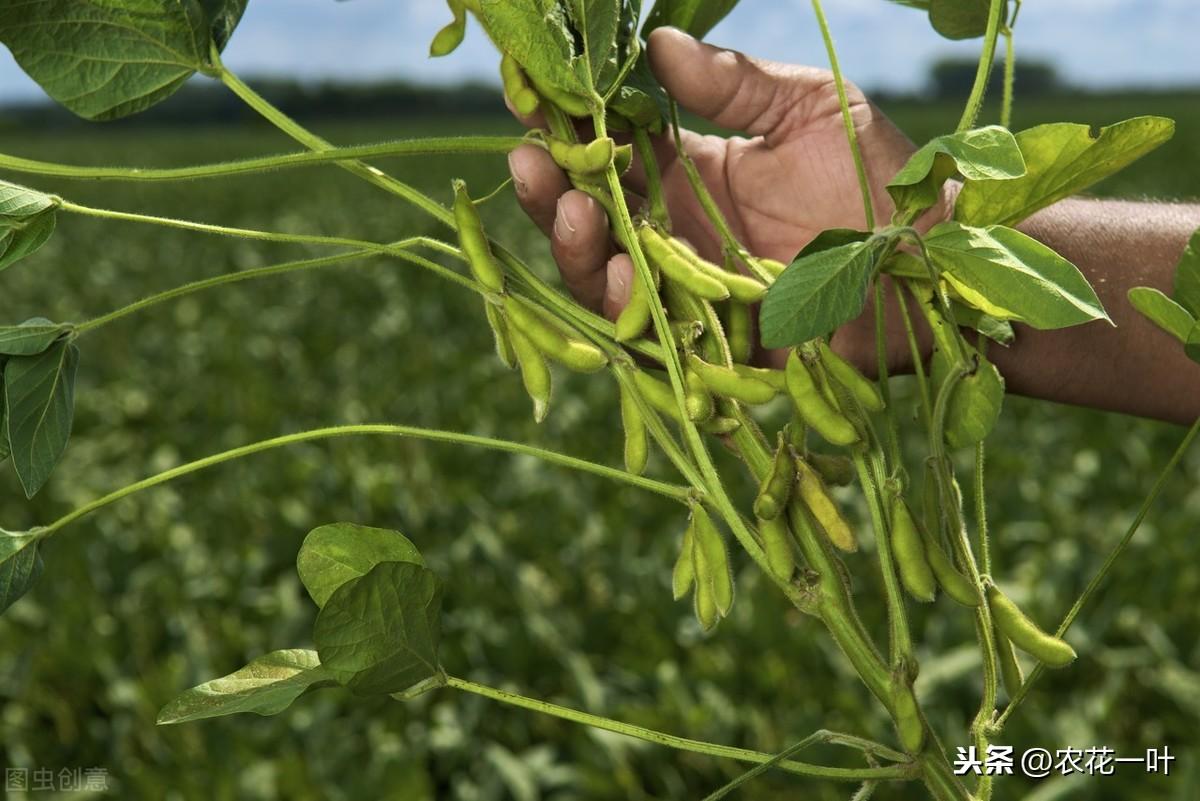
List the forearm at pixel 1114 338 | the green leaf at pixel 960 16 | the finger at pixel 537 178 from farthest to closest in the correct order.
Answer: the forearm at pixel 1114 338, the finger at pixel 537 178, the green leaf at pixel 960 16

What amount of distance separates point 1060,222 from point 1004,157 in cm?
78

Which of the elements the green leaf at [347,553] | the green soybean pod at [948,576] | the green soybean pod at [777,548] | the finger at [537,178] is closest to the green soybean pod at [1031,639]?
the green soybean pod at [948,576]

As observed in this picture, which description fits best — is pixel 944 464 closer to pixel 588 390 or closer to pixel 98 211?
pixel 98 211

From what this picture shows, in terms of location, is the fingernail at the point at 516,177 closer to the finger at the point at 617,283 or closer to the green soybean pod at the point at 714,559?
the finger at the point at 617,283

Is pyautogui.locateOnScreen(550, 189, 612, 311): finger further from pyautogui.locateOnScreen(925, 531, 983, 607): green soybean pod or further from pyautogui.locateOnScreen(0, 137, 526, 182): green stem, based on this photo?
pyautogui.locateOnScreen(925, 531, 983, 607): green soybean pod

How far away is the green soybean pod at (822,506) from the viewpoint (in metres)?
0.65

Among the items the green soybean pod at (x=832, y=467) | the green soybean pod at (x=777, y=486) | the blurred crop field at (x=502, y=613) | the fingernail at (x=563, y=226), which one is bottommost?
the blurred crop field at (x=502, y=613)

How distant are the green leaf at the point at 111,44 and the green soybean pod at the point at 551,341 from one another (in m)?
0.27

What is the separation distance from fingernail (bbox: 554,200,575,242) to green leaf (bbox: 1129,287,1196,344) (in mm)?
477

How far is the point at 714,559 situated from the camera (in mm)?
681

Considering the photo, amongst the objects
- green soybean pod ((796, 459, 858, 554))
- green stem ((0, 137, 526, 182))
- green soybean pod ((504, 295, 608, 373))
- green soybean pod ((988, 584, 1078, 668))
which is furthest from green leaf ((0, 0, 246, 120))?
green soybean pod ((988, 584, 1078, 668))

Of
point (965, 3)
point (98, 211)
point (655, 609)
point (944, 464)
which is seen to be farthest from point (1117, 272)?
point (655, 609)

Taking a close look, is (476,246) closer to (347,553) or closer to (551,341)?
(551,341)

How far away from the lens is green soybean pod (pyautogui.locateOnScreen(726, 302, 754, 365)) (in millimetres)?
743
